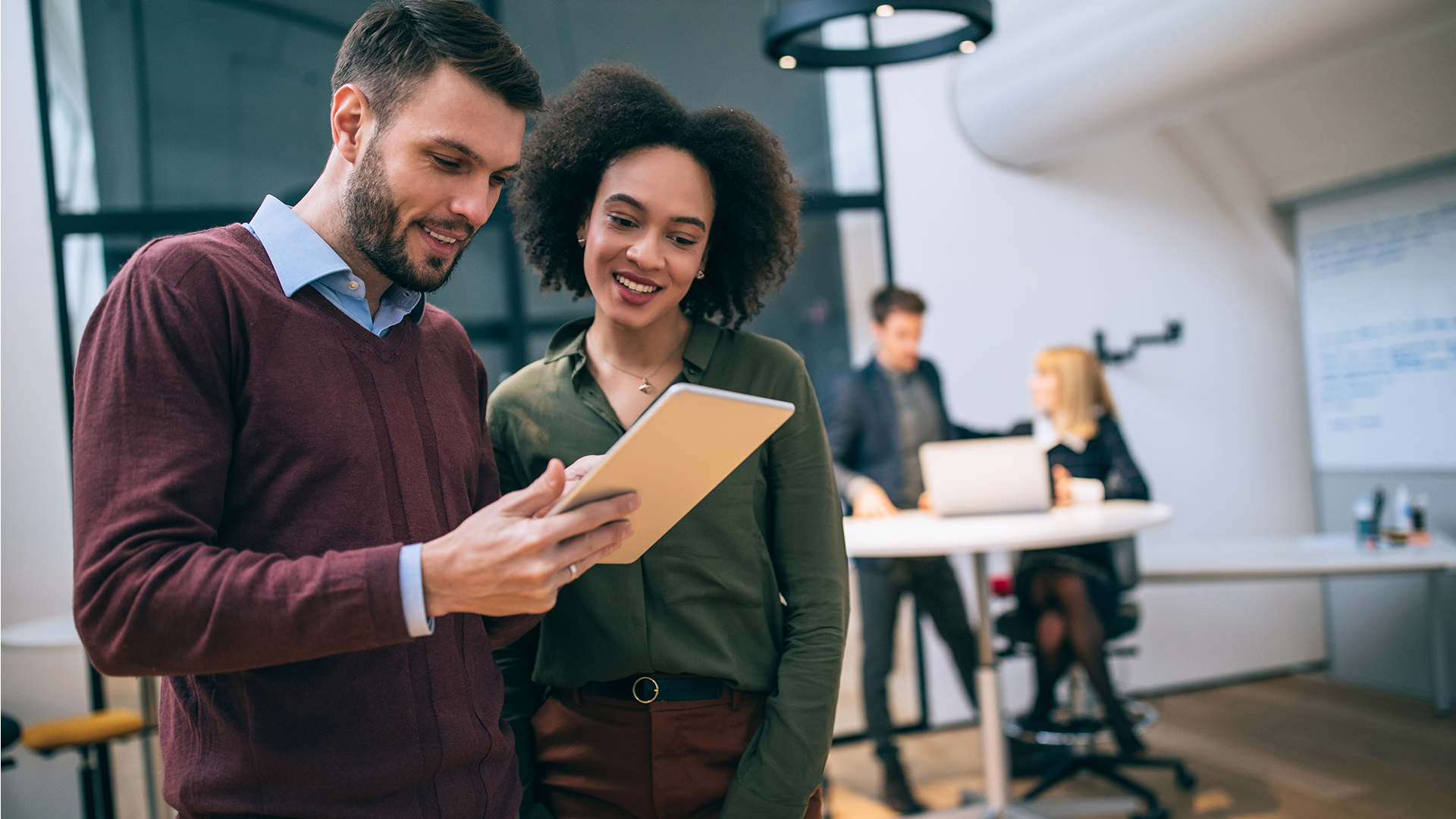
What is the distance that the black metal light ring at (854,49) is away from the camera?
8.45 ft

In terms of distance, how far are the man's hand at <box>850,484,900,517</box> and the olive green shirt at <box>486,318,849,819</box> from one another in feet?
5.73

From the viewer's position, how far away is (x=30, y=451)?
3396mm

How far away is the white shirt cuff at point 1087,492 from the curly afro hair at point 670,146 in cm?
199

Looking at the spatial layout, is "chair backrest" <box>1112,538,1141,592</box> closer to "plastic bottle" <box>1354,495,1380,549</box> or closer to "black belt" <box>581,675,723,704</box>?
"plastic bottle" <box>1354,495,1380,549</box>

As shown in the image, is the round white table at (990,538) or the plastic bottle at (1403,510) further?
the plastic bottle at (1403,510)

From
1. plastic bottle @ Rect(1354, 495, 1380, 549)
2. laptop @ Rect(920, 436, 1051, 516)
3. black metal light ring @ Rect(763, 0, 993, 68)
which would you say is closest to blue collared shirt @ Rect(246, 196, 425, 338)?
black metal light ring @ Rect(763, 0, 993, 68)

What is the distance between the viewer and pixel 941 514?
286 cm

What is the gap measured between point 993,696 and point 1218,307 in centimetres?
293

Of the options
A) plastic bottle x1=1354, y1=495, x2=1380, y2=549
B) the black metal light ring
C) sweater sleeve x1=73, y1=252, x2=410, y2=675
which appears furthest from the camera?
plastic bottle x1=1354, y1=495, x2=1380, y2=549

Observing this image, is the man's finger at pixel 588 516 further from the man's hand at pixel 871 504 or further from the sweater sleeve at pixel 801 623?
the man's hand at pixel 871 504

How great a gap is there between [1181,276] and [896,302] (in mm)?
2017

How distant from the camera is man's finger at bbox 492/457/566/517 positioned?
0.82 meters

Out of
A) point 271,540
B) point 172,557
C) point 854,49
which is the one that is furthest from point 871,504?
point 172,557

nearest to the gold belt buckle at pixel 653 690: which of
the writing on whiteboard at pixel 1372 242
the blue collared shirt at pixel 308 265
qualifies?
the blue collared shirt at pixel 308 265
